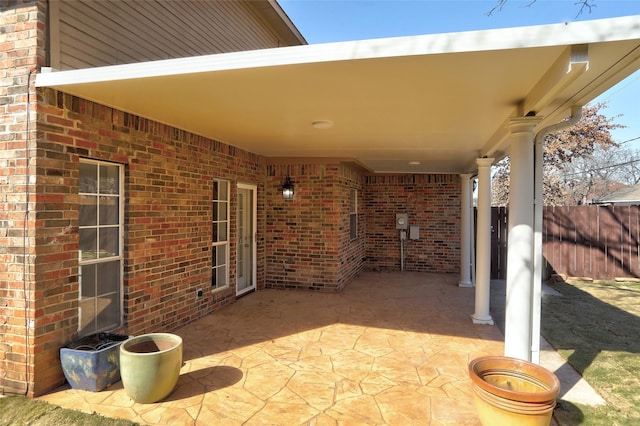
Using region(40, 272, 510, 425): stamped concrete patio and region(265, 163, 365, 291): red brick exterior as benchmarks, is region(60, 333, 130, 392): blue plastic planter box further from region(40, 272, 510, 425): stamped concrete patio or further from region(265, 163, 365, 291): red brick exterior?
region(265, 163, 365, 291): red brick exterior

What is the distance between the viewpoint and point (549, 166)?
16922 millimetres

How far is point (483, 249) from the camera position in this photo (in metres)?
5.69

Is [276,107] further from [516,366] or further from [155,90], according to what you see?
[516,366]

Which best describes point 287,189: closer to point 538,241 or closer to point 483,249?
point 483,249

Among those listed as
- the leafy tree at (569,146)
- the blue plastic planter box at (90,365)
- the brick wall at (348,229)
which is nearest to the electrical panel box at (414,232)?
the brick wall at (348,229)

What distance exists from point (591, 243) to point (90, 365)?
1073cm

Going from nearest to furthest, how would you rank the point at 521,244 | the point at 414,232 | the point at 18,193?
the point at 18,193
the point at 521,244
the point at 414,232

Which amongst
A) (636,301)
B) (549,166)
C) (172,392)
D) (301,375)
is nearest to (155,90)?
(172,392)

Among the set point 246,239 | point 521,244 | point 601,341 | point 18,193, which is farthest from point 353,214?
point 18,193

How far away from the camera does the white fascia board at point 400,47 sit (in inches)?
86.1

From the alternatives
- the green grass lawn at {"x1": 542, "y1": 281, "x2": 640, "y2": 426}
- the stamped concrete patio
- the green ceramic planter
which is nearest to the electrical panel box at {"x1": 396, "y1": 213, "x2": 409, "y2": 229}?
the stamped concrete patio

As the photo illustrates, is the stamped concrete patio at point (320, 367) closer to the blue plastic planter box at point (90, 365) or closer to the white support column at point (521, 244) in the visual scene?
the blue plastic planter box at point (90, 365)

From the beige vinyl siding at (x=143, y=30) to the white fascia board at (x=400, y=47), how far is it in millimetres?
755

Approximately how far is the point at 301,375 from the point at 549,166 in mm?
17414
